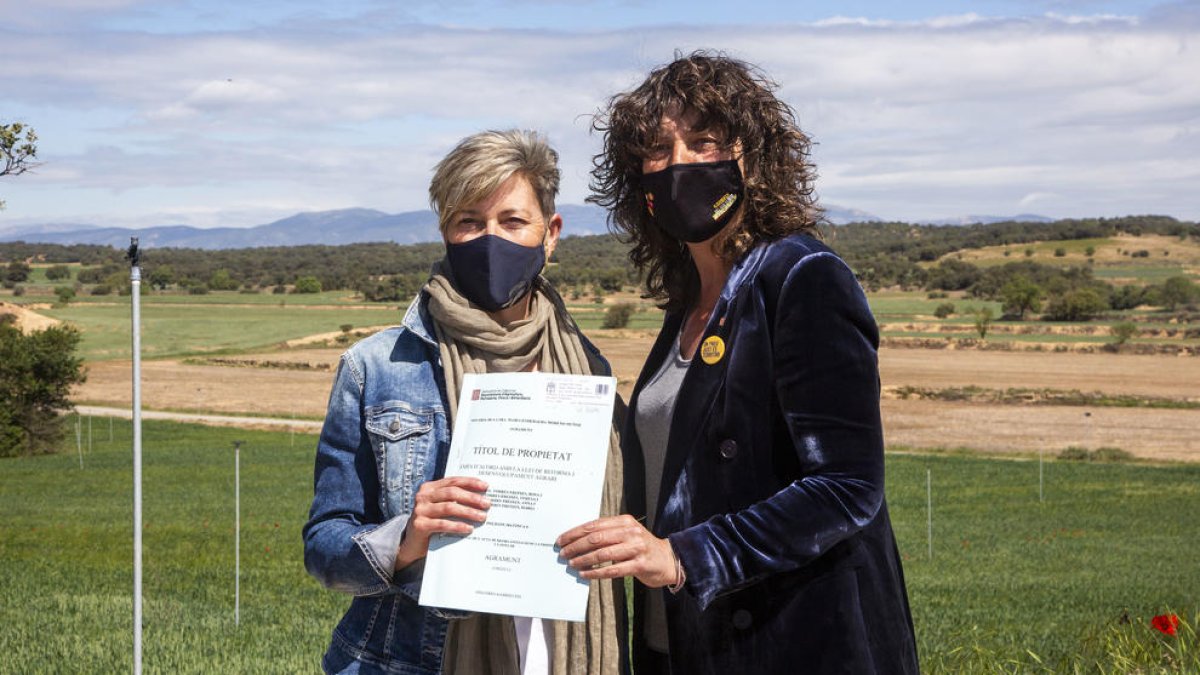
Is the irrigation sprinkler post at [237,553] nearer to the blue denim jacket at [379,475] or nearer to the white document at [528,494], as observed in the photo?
the blue denim jacket at [379,475]

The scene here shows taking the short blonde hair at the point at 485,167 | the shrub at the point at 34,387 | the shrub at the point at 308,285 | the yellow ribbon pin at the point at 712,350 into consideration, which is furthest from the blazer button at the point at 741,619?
the shrub at the point at 308,285

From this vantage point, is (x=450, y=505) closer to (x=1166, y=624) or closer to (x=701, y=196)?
(x=701, y=196)

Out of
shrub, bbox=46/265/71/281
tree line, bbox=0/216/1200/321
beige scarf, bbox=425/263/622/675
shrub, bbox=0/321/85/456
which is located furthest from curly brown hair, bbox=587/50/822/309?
shrub, bbox=46/265/71/281

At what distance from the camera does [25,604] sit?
1010 centimetres

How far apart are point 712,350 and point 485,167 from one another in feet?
2.09

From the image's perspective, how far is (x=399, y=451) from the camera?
8.72 feet

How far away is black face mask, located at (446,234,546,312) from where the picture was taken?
2770 mm

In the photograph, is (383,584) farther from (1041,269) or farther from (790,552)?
(1041,269)

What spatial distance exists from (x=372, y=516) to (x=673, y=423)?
682 millimetres

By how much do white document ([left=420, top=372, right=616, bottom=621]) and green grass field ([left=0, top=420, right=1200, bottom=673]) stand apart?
386 cm

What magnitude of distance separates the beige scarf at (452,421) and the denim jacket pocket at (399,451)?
86 mm

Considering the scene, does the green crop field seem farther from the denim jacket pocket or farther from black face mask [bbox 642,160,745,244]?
black face mask [bbox 642,160,745,244]

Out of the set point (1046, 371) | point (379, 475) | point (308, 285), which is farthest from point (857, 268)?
point (379, 475)

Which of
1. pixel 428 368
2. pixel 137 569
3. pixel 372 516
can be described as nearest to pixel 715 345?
pixel 428 368
